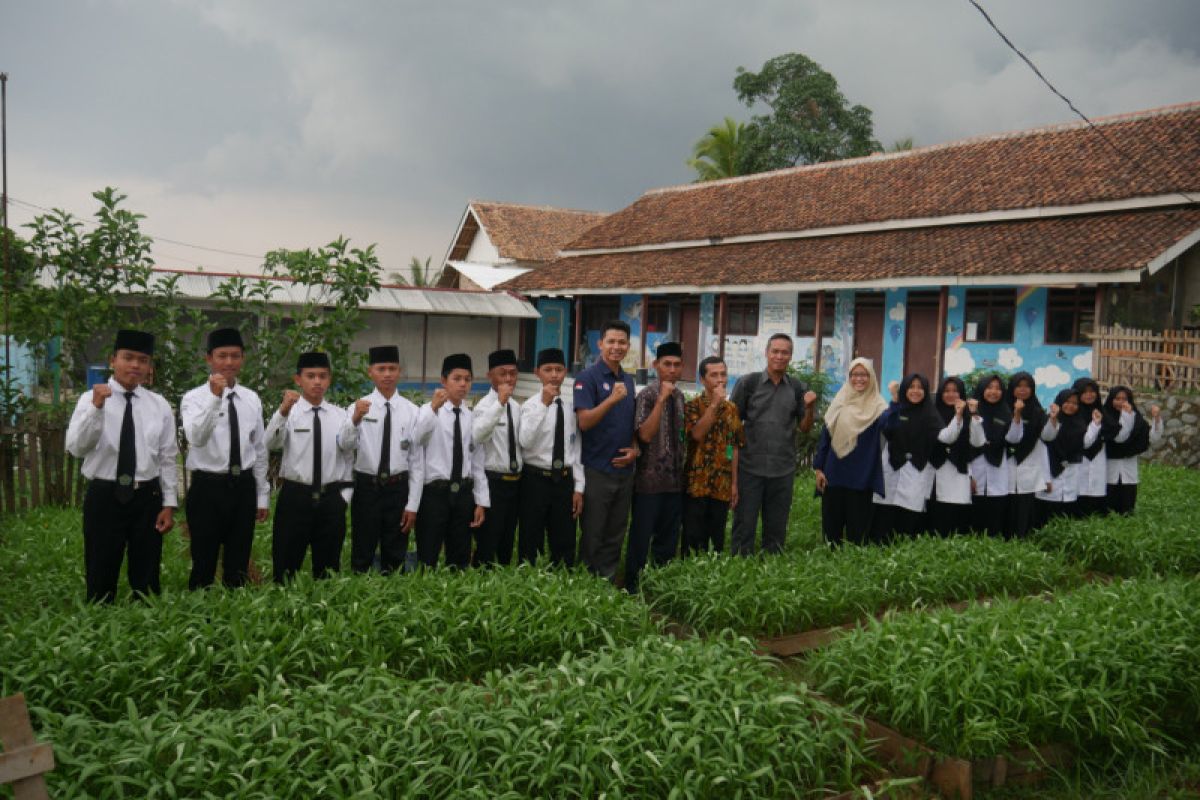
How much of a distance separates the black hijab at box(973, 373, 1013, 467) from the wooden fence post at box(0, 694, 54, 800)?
7.10 meters

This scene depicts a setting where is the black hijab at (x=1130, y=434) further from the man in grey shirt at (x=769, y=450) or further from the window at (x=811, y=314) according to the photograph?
the window at (x=811, y=314)

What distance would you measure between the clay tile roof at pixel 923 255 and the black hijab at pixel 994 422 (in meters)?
7.33

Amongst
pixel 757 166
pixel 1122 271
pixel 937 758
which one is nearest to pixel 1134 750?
pixel 937 758

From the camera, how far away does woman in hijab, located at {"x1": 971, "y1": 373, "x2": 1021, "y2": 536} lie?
7.97 meters

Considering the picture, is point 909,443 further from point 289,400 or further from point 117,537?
point 117,537

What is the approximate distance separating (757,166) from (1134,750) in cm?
3003

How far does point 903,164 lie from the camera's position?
A: 2225 centimetres

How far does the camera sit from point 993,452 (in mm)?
8016

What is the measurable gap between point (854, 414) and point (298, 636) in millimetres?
4585

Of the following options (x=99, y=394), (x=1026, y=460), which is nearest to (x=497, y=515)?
(x=99, y=394)

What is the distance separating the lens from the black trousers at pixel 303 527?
565cm

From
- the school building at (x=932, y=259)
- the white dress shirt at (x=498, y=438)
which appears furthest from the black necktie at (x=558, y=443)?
the school building at (x=932, y=259)

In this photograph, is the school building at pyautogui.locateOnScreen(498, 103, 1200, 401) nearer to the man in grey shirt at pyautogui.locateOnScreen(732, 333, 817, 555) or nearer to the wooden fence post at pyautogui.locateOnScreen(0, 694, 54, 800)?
the man in grey shirt at pyautogui.locateOnScreen(732, 333, 817, 555)

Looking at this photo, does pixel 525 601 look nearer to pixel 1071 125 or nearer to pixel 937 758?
pixel 937 758
